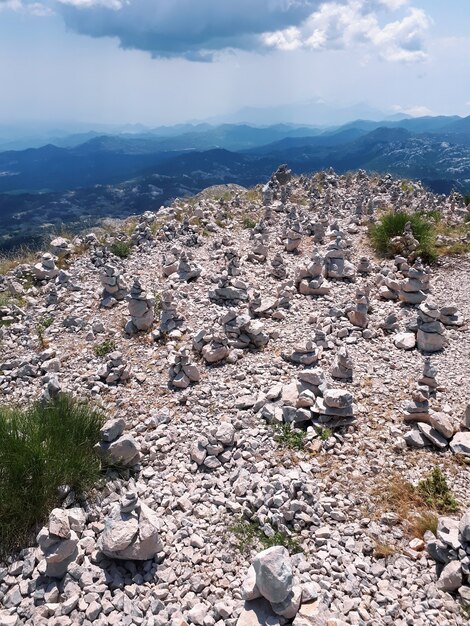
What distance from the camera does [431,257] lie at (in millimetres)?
17906

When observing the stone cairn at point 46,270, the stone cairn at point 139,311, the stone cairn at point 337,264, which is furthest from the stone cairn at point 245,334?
the stone cairn at point 46,270

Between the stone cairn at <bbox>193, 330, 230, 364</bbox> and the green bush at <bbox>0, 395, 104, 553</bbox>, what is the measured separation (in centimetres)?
359

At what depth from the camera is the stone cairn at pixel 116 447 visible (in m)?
8.12

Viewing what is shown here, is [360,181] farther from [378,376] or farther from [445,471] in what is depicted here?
[445,471]

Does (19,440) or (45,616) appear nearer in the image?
(45,616)

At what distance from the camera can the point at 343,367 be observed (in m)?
10.3

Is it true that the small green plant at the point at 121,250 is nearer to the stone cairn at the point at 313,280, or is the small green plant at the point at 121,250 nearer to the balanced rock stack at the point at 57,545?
the stone cairn at the point at 313,280

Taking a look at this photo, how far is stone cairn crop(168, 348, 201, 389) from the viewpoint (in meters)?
10.7

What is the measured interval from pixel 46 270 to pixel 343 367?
1312cm

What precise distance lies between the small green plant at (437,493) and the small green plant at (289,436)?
7.14 feet

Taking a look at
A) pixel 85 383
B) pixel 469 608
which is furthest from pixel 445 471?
pixel 85 383

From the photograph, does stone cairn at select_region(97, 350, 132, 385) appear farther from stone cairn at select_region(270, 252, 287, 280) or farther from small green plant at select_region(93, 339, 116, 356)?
stone cairn at select_region(270, 252, 287, 280)

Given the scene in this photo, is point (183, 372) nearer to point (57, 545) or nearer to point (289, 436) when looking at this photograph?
point (289, 436)

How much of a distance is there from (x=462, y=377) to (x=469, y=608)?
239 inches
